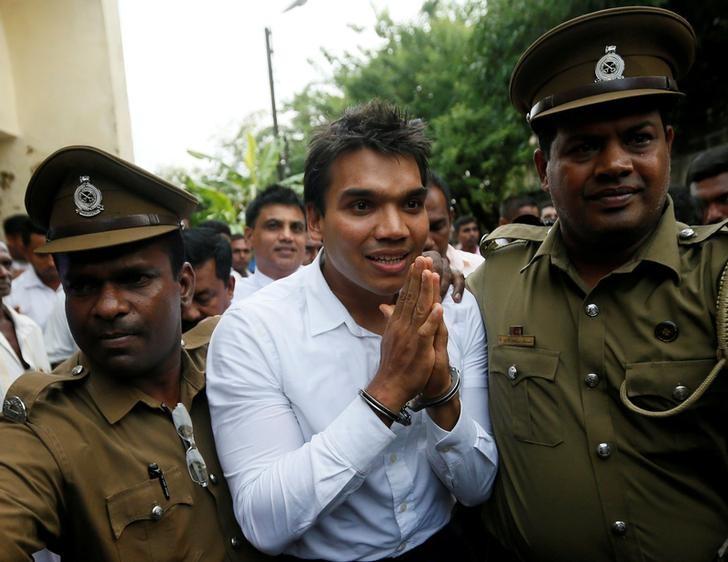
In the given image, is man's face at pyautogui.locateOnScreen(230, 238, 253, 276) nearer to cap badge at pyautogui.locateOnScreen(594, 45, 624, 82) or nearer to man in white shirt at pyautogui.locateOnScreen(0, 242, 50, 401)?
man in white shirt at pyautogui.locateOnScreen(0, 242, 50, 401)

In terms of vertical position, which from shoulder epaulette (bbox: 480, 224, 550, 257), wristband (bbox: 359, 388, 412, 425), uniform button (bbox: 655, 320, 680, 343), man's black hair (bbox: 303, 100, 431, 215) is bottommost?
wristband (bbox: 359, 388, 412, 425)

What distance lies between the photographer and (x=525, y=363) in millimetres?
1892

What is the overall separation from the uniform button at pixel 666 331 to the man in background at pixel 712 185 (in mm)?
2081

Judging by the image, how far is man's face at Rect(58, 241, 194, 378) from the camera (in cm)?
179

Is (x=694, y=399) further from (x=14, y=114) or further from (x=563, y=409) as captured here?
(x=14, y=114)

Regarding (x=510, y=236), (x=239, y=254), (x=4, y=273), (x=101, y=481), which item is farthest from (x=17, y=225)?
(x=510, y=236)

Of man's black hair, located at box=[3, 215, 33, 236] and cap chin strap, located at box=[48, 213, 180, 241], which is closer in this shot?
cap chin strap, located at box=[48, 213, 180, 241]

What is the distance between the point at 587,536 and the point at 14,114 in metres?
6.61

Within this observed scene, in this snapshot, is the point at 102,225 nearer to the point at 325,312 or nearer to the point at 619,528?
the point at 325,312

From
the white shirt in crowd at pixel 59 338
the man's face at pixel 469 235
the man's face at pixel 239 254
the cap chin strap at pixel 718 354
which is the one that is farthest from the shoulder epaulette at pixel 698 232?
the man's face at pixel 469 235

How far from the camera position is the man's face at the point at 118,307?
1787 millimetres

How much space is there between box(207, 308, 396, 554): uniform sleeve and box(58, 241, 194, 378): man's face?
0.20m

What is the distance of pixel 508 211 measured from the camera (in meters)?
8.19

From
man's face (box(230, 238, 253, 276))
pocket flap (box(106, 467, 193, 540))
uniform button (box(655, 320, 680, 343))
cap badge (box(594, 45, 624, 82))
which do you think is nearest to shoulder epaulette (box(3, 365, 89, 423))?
pocket flap (box(106, 467, 193, 540))
